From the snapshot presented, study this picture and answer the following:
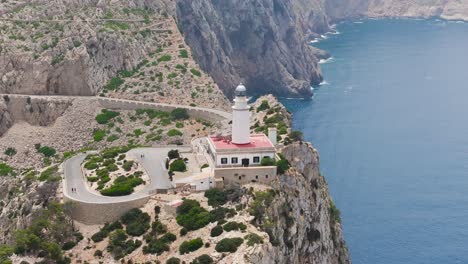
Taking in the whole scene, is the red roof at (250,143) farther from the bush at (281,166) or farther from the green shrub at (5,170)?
the green shrub at (5,170)

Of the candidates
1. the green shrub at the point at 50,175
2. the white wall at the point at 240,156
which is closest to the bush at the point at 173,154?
the white wall at the point at 240,156

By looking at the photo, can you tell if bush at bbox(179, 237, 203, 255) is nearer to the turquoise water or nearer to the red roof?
the red roof

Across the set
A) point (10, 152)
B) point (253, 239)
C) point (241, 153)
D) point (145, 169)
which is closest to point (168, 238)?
point (253, 239)

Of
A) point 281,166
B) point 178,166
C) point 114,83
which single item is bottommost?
point 114,83

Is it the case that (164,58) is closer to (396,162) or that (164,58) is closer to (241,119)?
(396,162)

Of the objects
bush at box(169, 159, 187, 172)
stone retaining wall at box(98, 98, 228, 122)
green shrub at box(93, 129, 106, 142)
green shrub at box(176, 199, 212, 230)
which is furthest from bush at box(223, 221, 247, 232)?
stone retaining wall at box(98, 98, 228, 122)

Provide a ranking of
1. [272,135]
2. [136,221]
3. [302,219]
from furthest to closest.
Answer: [272,135], [302,219], [136,221]
